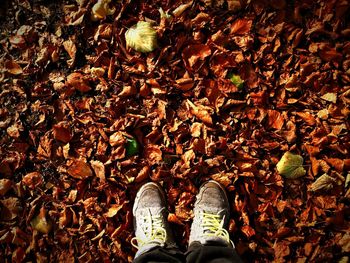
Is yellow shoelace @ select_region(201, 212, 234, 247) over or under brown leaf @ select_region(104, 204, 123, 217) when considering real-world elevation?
under

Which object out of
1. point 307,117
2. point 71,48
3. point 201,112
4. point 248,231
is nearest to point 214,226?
point 248,231

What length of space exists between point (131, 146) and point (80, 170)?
1.13 ft

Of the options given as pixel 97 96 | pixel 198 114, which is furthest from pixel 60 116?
pixel 198 114

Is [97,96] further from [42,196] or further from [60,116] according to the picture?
[42,196]

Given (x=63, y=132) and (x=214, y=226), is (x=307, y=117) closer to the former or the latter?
(x=214, y=226)

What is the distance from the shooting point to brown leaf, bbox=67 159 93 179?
1.76 m

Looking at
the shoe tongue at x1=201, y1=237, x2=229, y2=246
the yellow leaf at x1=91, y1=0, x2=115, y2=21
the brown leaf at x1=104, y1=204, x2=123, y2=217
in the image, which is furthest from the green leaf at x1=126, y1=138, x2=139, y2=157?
the yellow leaf at x1=91, y1=0, x2=115, y2=21

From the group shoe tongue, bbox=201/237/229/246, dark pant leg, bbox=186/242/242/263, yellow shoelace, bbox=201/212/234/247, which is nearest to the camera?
dark pant leg, bbox=186/242/242/263

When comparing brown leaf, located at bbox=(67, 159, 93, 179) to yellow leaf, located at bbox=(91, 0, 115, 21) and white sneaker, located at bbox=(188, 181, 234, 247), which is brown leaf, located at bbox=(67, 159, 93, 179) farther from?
yellow leaf, located at bbox=(91, 0, 115, 21)

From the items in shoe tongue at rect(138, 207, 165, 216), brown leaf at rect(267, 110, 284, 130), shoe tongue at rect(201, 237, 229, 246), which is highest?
brown leaf at rect(267, 110, 284, 130)

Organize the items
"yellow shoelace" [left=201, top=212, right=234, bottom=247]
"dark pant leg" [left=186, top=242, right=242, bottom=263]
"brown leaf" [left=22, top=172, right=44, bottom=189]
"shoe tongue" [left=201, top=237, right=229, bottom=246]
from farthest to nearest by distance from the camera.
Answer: "brown leaf" [left=22, top=172, right=44, bottom=189] < "yellow shoelace" [left=201, top=212, right=234, bottom=247] < "shoe tongue" [left=201, top=237, right=229, bottom=246] < "dark pant leg" [left=186, top=242, right=242, bottom=263]

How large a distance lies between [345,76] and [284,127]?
478 millimetres

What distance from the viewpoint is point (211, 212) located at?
5.68 feet

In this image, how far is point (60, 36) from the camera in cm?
182
